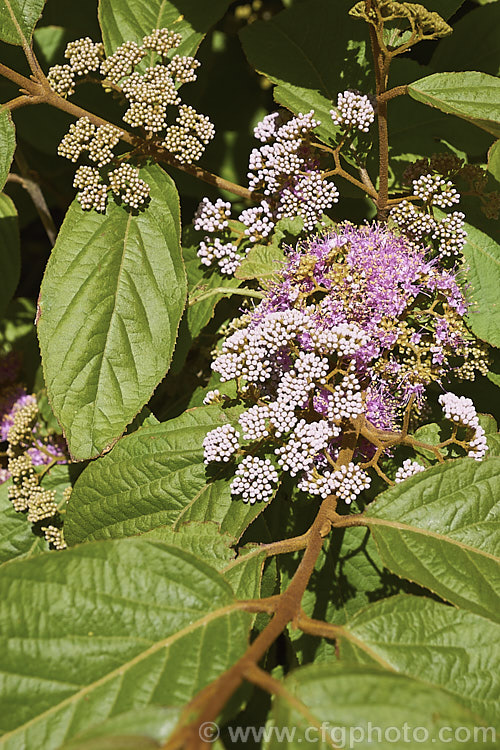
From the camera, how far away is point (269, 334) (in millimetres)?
1729

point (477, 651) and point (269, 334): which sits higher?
point (269, 334)

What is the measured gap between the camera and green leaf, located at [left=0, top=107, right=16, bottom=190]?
Result: 77.4 inches

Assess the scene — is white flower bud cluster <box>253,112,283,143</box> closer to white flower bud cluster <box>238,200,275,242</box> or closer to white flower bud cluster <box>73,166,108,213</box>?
white flower bud cluster <box>238,200,275,242</box>

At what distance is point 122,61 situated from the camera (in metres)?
2.07

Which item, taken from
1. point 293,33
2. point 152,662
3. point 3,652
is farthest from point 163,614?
point 293,33

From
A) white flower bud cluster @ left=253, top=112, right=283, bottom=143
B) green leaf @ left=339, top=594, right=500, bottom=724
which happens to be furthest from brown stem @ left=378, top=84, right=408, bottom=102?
green leaf @ left=339, top=594, right=500, bottom=724

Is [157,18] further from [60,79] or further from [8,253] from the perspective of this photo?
[8,253]

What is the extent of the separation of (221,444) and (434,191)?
39.4 inches

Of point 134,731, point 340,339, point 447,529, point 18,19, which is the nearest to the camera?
point 134,731

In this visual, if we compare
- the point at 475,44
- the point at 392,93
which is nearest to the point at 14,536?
the point at 392,93

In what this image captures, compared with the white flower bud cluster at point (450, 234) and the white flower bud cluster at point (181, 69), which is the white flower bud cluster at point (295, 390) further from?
the white flower bud cluster at point (181, 69)

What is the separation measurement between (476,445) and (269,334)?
0.63 meters

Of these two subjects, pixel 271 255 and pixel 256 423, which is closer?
pixel 256 423

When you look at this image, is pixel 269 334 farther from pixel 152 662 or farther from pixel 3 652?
pixel 3 652
